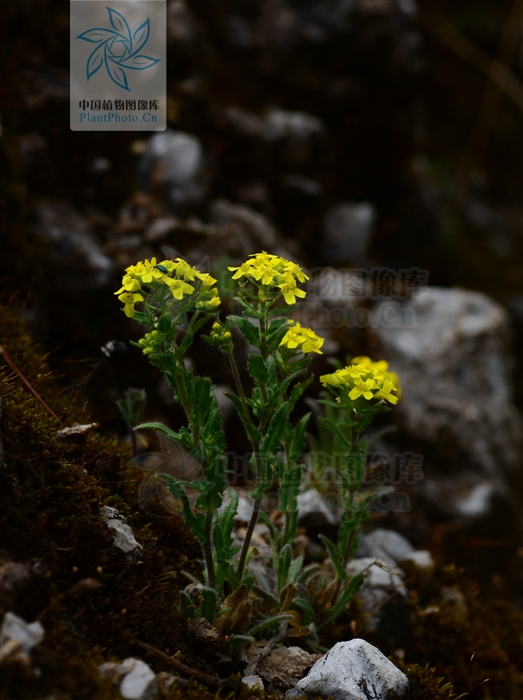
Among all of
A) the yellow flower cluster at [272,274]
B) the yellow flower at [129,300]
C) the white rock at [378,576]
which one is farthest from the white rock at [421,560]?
the yellow flower at [129,300]

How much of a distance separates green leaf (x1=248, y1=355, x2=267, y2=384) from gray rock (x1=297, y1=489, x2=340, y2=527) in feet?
4.10

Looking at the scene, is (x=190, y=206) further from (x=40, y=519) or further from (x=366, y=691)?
(x=366, y=691)

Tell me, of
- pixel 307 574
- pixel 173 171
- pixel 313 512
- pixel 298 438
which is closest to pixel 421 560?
pixel 313 512

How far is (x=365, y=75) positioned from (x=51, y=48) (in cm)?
315

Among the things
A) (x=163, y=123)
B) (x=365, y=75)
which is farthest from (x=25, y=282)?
(x=365, y=75)

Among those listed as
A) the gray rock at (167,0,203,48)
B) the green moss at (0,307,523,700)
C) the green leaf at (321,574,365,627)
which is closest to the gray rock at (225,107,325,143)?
the gray rock at (167,0,203,48)

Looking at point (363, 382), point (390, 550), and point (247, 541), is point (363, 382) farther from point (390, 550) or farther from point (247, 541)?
point (390, 550)

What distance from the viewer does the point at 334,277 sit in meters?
4.68

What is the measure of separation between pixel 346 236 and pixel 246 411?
398 centimetres

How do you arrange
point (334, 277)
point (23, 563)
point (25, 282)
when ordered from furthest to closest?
1. point (334, 277)
2. point (25, 282)
3. point (23, 563)

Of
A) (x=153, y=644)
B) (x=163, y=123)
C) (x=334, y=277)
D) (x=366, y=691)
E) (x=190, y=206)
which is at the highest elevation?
(x=163, y=123)

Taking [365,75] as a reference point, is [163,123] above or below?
below

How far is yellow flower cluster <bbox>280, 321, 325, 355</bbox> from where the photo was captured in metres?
2.05

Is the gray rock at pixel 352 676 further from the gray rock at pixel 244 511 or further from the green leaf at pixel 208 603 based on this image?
the gray rock at pixel 244 511
